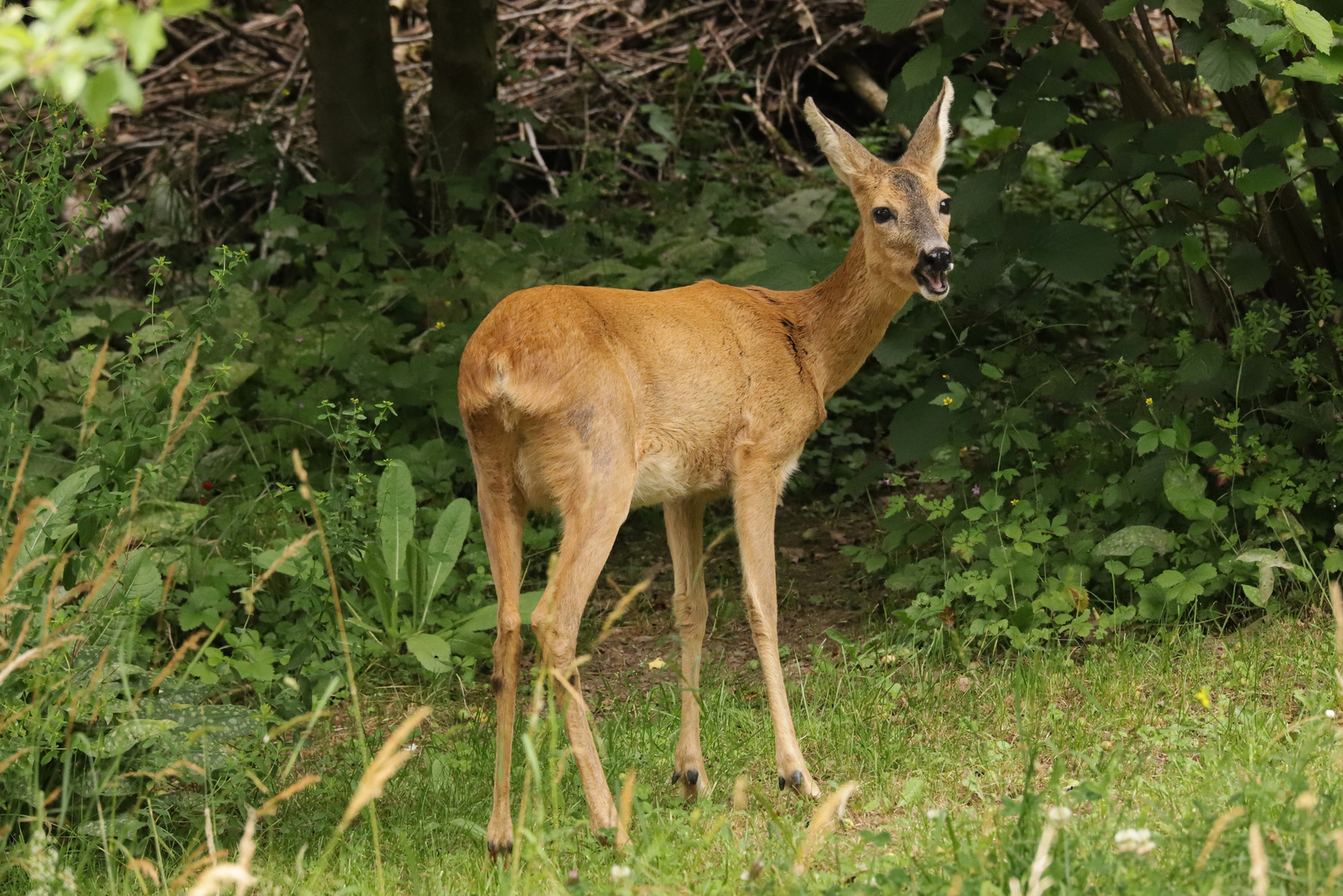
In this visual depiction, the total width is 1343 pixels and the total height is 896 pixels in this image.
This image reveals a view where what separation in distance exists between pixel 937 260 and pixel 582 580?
1572 millimetres

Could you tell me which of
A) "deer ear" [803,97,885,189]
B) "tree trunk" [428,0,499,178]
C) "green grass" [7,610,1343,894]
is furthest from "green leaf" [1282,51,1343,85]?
"tree trunk" [428,0,499,178]

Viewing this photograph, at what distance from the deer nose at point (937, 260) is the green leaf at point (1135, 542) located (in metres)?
1.52

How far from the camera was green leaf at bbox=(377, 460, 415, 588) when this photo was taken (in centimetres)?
544

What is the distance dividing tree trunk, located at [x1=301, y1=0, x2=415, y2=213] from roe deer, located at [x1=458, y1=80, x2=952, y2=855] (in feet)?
13.2

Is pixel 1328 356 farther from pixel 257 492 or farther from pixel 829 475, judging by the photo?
pixel 257 492

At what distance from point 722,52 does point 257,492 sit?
548 centimetres

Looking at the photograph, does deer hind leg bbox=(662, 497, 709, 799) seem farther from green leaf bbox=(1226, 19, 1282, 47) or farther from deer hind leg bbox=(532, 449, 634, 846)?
green leaf bbox=(1226, 19, 1282, 47)

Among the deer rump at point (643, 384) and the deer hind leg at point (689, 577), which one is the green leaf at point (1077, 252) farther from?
the deer hind leg at point (689, 577)

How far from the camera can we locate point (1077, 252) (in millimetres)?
5277

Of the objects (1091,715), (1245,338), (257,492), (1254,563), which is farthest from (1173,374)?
(257,492)

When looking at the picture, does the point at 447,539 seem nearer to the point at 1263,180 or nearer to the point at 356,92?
the point at 1263,180

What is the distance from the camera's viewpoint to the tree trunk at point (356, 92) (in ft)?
26.0

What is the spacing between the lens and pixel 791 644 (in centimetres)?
561

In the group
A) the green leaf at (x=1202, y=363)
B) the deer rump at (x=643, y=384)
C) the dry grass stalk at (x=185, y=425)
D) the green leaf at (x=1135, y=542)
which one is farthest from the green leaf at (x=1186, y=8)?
the dry grass stalk at (x=185, y=425)
